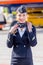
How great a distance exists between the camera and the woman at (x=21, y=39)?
12.3 feet

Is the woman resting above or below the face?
below

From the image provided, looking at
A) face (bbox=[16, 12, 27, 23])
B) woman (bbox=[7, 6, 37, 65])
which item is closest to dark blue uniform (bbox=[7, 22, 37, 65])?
woman (bbox=[7, 6, 37, 65])

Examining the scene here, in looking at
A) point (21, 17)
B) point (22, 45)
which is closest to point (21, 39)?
point (22, 45)

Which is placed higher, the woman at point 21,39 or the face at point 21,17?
the face at point 21,17

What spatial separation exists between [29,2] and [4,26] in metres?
2.54

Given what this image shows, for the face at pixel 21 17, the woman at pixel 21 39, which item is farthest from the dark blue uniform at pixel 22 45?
the face at pixel 21 17

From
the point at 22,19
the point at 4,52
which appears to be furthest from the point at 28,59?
the point at 4,52

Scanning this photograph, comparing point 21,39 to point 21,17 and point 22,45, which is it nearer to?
point 22,45

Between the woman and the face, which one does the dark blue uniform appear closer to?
the woman

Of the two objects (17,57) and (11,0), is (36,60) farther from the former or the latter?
(11,0)

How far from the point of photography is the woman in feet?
12.3

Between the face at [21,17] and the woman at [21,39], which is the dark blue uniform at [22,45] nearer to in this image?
the woman at [21,39]

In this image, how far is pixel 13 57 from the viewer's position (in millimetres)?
3855

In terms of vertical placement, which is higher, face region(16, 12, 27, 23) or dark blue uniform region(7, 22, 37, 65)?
face region(16, 12, 27, 23)
